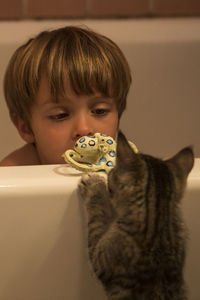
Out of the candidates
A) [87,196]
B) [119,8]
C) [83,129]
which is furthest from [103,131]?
[119,8]

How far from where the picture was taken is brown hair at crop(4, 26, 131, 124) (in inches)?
38.2

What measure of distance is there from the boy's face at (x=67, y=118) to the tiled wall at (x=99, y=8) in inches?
26.2

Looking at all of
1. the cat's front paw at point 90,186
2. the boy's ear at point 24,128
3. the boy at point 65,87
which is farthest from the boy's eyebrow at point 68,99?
the cat's front paw at point 90,186

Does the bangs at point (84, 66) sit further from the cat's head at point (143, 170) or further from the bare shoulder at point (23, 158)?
the cat's head at point (143, 170)

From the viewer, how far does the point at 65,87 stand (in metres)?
0.96

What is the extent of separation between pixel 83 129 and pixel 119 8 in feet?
2.69

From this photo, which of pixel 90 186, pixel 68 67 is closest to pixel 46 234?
pixel 90 186

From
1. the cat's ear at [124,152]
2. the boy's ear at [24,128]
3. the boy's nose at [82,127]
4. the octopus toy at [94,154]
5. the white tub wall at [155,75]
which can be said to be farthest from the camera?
the white tub wall at [155,75]

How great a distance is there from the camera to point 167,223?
1.86ft

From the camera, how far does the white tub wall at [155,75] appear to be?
Result: 1.43 m

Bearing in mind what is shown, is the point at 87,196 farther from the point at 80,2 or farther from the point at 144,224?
the point at 80,2

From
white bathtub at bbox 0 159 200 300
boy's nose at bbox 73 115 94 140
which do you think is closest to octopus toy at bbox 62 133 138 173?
white bathtub at bbox 0 159 200 300

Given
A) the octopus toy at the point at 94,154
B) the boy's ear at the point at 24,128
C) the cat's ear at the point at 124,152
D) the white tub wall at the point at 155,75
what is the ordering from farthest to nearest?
the white tub wall at the point at 155,75 → the boy's ear at the point at 24,128 → the octopus toy at the point at 94,154 → the cat's ear at the point at 124,152

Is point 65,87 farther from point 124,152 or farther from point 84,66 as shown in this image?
point 124,152
